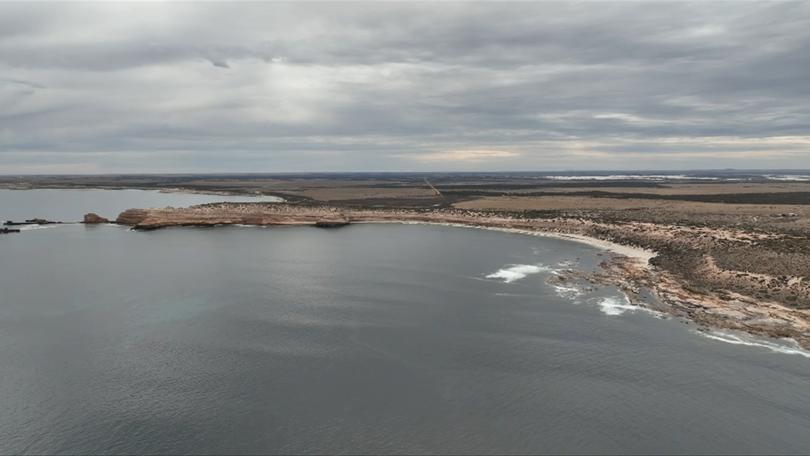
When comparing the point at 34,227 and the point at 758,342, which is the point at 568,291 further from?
the point at 34,227

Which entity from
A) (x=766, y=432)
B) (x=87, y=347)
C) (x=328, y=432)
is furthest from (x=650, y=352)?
(x=87, y=347)

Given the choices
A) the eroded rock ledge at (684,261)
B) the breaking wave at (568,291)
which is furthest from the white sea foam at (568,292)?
the eroded rock ledge at (684,261)

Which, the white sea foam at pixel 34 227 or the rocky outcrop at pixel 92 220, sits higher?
the rocky outcrop at pixel 92 220

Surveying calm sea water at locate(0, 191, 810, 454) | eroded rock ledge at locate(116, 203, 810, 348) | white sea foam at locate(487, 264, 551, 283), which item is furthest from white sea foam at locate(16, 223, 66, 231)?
white sea foam at locate(487, 264, 551, 283)

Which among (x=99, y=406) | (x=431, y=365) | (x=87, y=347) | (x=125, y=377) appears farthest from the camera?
(x=87, y=347)

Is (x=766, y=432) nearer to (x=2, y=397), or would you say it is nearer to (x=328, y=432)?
(x=328, y=432)

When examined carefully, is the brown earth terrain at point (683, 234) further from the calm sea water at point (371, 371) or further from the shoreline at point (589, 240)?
the calm sea water at point (371, 371)

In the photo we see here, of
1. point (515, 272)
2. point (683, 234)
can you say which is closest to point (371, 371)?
point (515, 272)
